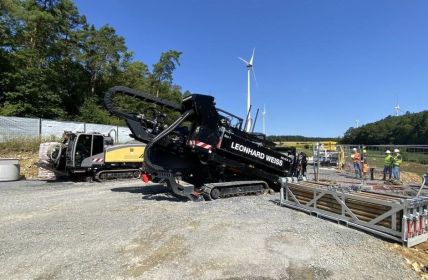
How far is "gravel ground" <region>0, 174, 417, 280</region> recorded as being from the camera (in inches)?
199

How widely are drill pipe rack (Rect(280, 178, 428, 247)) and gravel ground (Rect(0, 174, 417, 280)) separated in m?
0.31

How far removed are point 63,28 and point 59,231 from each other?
31546 millimetres

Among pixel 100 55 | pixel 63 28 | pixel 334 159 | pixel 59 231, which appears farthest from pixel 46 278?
pixel 100 55

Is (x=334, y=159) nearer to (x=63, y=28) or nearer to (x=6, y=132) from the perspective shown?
(x=6, y=132)

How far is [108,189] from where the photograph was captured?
1328 cm

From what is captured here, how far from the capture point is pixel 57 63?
3344 cm

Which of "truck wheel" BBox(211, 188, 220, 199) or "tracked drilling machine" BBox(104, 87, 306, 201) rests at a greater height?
"tracked drilling machine" BBox(104, 87, 306, 201)

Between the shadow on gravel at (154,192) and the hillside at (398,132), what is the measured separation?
83657 mm

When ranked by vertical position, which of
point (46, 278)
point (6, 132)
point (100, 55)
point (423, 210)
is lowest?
point (46, 278)

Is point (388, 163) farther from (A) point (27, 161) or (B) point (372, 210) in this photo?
(A) point (27, 161)

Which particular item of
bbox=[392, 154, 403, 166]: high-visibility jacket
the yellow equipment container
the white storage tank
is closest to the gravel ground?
the yellow equipment container

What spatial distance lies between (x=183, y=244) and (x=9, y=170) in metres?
13.9

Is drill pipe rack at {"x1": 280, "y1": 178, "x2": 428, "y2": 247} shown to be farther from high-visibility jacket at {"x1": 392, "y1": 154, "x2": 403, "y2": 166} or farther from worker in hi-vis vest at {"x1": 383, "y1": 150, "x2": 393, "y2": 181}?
worker in hi-vis vest at {"x1": 383, "y1": 150, "x2": 393, "y2": 181}

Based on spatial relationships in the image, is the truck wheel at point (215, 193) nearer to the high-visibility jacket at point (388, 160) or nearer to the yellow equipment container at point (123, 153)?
the yellow equipment container at point (123, 153)
